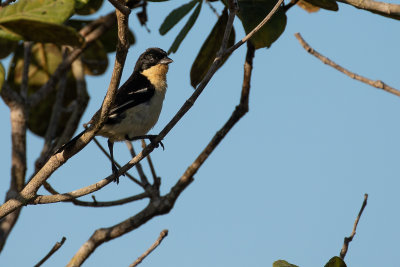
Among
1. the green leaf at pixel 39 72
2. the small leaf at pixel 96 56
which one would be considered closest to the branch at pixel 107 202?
the green leaf at pixel 39 72

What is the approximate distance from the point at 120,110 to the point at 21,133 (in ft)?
2.73

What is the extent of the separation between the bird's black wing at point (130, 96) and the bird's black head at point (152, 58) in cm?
30

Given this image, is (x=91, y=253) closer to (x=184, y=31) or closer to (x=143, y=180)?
(x=143, y=180)

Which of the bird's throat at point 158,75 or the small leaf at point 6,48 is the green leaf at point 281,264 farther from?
the small leaf at point 6,48

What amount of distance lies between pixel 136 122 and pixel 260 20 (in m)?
1.67

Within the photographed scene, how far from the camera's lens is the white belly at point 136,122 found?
4.95 metres

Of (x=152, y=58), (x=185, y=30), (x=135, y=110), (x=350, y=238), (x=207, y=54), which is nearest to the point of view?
(x=350, y=238)

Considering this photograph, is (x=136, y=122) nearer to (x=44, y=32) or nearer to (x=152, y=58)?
(x=152, y=58)

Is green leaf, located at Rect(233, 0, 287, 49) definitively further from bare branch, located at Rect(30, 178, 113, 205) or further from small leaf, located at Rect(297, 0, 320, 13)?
bare branch, located at Rect(30, 178, 113, 205)

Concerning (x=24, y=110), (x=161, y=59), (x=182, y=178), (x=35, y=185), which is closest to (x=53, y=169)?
(x=35, y=185)

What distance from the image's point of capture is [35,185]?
3.00m

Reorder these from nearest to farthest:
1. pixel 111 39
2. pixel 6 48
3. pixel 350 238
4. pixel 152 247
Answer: pixel 350 238, pixel 152 247, pixel 6 48, pixel 111 39

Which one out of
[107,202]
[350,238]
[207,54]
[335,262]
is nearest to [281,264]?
[335,262]

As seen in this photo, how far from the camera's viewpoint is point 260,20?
145 inches
